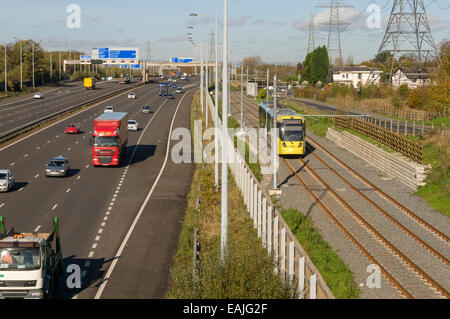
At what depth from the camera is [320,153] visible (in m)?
49.3

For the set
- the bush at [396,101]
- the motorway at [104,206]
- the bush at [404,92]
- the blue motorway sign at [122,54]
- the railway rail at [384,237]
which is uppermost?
the blue motorway sign at [122,54]

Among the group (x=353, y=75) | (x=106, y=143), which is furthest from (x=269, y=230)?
(x=353, y=75)

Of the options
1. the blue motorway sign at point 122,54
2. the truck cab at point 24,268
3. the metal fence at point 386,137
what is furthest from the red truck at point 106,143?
the blue motorway sign at point 122,54

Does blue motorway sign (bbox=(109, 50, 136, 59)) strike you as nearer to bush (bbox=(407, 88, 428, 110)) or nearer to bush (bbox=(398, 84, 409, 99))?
bush (bbox=(398, 84, 409, 99))

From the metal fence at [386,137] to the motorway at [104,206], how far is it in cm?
1430

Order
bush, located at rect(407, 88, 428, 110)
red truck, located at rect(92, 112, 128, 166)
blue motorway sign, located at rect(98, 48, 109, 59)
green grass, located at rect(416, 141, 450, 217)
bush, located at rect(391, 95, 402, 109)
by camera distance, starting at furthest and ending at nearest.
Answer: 1. blue motorway sign, located at rect(98, 48, 109, 59)
2. bush, located at rect(391, 95, 402, 109)
3. bush, located at rect(407, 88, 428, 110)
4. red truck, located at rect(92, 112, 128, 166)
5. green grass, located at rect(416, 141, 450, 217)

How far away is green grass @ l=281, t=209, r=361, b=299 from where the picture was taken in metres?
17.7

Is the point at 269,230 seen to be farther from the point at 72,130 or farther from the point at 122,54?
the point at 122,54

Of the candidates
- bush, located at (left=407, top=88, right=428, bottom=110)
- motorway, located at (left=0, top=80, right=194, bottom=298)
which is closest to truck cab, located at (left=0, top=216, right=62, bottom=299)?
motorway, located at (left=0, top=80, right=194, bottom=298)

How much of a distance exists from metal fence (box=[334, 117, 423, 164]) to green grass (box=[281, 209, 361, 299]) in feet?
39.9

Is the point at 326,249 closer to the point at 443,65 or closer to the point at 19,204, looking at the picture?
the point at 19,204

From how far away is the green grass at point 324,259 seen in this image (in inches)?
698

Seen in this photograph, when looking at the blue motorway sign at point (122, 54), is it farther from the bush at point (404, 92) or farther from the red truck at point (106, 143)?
the red truck at point (106, 143)

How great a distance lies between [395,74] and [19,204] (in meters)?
103
